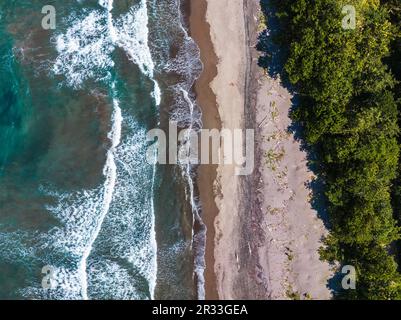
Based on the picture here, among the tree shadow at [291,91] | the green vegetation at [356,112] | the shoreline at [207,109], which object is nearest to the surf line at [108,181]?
the shoreline at [207,109]

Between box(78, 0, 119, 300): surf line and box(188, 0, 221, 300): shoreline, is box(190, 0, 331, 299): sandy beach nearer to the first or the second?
box(188, 0, 221, 300): shoreline

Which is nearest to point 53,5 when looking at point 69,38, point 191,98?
point 69,38

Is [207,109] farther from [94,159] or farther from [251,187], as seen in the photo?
[94,159]

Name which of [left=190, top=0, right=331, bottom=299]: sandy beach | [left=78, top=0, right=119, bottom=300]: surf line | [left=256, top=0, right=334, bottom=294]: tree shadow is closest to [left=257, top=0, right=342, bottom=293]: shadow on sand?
[left=256, top=0, right=334, bottom=294]: tree shadow

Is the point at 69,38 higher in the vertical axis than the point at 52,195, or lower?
higher

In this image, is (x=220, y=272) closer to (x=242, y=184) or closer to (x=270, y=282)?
(x=270, y=282)

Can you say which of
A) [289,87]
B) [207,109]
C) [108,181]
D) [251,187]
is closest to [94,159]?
[108,181]

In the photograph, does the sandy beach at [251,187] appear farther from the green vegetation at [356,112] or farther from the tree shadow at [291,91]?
the green vegetation at [356,112]
